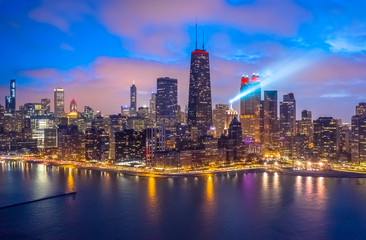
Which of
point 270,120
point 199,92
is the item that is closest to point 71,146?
point 199,92

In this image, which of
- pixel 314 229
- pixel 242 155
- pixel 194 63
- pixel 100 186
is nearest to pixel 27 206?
pixel 100 186

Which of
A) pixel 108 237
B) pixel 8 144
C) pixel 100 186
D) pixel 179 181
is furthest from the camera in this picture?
pixel 8 144

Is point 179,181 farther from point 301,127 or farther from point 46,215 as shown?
point 301,127

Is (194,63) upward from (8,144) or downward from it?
upward

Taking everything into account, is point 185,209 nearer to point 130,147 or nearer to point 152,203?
point 152,203

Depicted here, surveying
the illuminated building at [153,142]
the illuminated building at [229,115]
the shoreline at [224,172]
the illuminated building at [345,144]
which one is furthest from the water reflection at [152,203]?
the illuminated building at [229,115]

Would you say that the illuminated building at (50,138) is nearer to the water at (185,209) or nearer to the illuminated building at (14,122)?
the illuminated building at (14,122)

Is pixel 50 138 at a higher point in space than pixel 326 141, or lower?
lower
